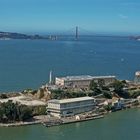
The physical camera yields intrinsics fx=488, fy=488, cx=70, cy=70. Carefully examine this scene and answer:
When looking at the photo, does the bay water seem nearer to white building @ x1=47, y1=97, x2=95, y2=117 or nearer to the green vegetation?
the green vegetation

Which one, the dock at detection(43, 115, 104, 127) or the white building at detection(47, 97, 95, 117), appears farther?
the white building at detection(47, 97, 95, 117)

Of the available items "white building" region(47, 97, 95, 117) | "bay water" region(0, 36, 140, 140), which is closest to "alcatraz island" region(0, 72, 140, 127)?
"white building" region(47, 97, 95, 117)

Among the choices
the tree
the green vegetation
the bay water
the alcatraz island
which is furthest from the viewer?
the tree

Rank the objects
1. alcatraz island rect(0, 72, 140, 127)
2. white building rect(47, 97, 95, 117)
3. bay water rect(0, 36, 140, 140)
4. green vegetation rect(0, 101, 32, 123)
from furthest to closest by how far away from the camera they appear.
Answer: white building rect(47, 97, 95, 117)
alcatraz island rect(0, 72, 140, 127)
green vegetation rect(0, 101, 32, 123)
bay water rect(0, 36, 140, 140)

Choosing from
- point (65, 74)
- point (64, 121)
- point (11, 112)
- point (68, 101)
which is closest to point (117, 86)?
point (68, 101)

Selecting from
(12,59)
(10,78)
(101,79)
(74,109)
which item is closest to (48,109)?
(74,109)

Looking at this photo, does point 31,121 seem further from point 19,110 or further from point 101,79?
point 101,79

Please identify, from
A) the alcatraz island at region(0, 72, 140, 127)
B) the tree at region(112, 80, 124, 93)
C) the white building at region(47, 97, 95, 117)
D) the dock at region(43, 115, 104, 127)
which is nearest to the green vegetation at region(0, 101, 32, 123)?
the alcatraz island at region(0, 72, 140, 127)

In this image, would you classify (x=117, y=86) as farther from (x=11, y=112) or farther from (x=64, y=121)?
(x=11, y=112)

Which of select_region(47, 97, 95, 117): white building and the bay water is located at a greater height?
select_region(47, 97, 95, 117): white building
